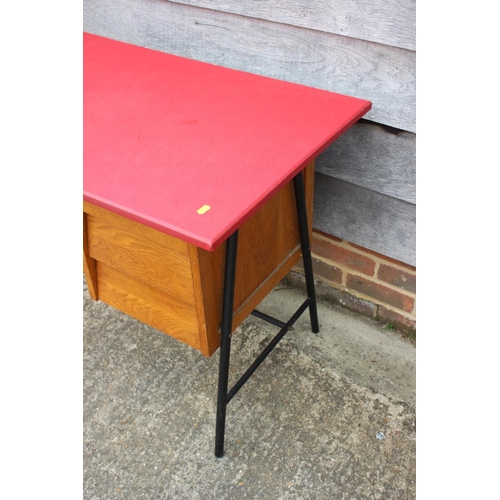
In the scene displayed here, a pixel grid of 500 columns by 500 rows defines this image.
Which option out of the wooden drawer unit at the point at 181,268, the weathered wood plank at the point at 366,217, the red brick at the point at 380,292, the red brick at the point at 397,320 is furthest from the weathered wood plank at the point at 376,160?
the red brick at the point at 397,320

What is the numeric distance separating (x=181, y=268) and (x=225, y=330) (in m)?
0.23

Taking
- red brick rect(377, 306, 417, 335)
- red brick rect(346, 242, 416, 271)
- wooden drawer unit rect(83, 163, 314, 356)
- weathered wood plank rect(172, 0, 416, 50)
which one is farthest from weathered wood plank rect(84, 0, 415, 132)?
red brick rect(377, 306, 417, 335)

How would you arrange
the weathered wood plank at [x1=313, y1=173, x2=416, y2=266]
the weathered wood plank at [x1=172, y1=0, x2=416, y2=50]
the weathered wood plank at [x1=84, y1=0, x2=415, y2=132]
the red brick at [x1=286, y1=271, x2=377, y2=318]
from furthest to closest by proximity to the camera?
the red brick at [x1=286, y1=271, x2=377, y2=318]
the weathered wood plank at [x1=313, y1=173, x2=416, y2=266]
the weathered wood plank at [x1=84, y1=0, x2=415, y2=132]
the weathered wood plank at [x1=172, y1=0, x2=416, y2=50]

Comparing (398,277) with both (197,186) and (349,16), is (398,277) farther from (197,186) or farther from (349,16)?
(197,186)

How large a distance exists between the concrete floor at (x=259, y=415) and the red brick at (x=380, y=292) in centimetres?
12

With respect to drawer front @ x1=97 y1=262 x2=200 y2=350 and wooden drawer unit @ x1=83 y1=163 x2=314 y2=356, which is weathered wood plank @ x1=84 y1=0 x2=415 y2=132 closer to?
wooden drawer unit @ x1=83 y1=163 x2=314 y2=356

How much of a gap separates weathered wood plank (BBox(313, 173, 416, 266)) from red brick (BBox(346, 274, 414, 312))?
0.17m

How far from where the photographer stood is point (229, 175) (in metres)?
1.33

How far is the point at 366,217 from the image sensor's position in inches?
78.9

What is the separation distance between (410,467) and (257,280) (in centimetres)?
73

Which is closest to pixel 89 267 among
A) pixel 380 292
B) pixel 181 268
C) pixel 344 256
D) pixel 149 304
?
pixel 149 304

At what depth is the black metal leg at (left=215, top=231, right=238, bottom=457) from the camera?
4.68ft

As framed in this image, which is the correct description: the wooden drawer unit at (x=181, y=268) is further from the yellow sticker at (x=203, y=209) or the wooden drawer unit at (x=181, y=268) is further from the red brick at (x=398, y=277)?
the red brick at (x=398, y=277)

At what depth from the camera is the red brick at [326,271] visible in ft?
7.43
